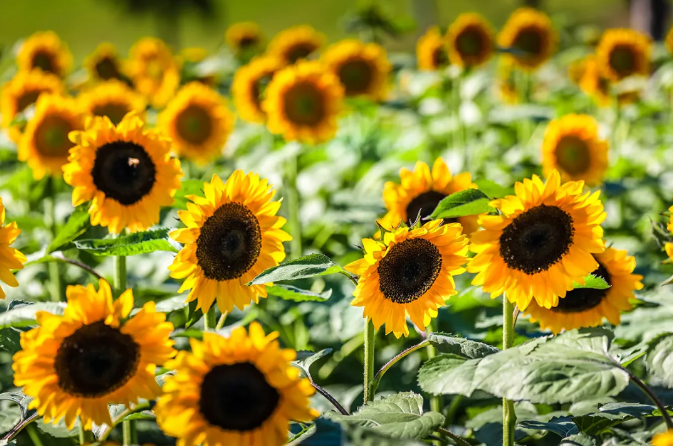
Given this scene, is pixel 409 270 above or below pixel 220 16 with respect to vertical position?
below

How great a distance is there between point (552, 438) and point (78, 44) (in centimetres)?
2306

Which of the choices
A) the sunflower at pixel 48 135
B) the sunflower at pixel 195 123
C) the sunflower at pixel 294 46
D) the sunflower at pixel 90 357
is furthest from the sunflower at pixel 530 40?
the sunflower at pixel 90 357

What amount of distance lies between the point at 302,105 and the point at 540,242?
171cm

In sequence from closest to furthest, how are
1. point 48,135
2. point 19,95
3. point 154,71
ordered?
point 48,135
point 19,95
point 154,71

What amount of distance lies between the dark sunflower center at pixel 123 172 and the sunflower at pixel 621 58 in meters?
2.69

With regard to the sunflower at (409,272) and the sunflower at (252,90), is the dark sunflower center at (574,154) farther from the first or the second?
the sunflower at (409,272)

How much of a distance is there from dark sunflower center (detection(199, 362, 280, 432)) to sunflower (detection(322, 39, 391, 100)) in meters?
2.38

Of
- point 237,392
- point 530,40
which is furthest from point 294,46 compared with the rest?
point 237,392

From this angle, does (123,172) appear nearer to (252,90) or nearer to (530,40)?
(252,90)

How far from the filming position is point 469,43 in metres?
3.09

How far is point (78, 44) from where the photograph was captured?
74.1ft

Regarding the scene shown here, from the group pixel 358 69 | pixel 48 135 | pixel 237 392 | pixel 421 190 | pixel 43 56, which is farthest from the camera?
pixel 43 56

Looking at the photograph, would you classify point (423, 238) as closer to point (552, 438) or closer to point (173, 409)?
point (173, 409)

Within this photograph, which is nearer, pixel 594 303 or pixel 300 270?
pixel 300 270
